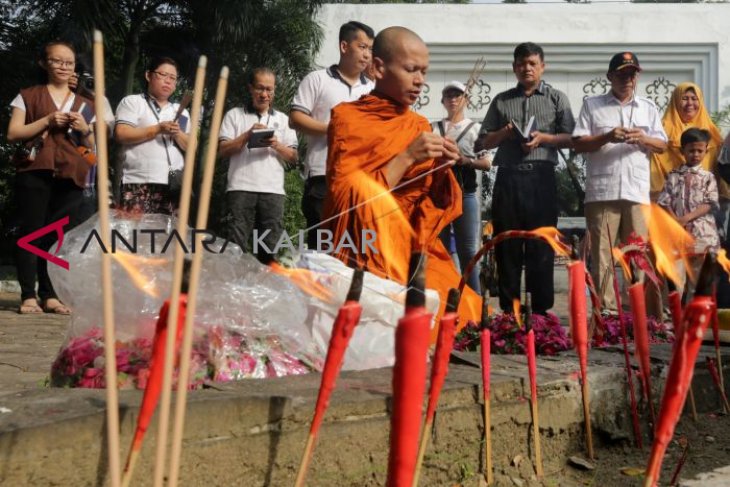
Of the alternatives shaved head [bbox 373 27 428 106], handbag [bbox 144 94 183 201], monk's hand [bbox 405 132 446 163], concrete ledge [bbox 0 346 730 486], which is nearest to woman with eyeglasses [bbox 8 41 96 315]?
handbag [bbox 144 94 183 201]

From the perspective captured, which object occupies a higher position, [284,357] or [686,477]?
[284,357]

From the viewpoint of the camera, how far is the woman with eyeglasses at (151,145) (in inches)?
235

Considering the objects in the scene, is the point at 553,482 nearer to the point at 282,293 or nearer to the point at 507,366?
the point at 507,366

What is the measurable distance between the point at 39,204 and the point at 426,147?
133 inches

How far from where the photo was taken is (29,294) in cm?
662

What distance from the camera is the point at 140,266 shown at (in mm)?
3160

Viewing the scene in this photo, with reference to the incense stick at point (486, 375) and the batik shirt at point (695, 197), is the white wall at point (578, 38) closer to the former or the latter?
the batik shirt at point (695, 197)

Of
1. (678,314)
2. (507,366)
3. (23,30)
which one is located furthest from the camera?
(23,30)

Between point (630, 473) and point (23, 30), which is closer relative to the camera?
point (630, 473)

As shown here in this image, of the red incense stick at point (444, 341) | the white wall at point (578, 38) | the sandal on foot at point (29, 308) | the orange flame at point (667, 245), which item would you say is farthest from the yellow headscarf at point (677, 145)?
the white wall at point (578, 38)

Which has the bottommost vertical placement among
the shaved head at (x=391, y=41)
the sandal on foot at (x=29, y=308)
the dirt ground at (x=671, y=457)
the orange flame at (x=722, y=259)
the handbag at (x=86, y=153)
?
the dirt ground at (x=671, y=457)

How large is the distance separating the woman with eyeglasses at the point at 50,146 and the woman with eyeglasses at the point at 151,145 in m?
0.34

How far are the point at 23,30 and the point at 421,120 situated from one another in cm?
1573

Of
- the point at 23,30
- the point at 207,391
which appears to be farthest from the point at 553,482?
the point at 23,30
